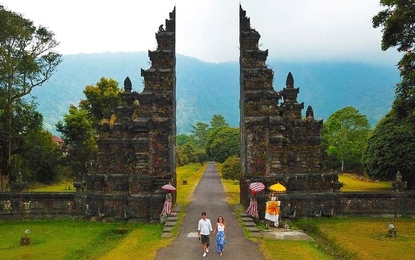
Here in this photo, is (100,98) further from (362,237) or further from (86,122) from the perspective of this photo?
(362,237)

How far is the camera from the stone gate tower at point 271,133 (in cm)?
2414

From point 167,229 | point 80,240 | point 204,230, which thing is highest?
point 204,230

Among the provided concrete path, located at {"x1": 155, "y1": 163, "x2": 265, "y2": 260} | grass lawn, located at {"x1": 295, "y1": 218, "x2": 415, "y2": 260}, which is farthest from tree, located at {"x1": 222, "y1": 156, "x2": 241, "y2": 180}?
grass lawn, located at {"x1": 295, "y1": 218, "x2": 415, "y2": 260}

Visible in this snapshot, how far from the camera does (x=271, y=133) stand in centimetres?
2433

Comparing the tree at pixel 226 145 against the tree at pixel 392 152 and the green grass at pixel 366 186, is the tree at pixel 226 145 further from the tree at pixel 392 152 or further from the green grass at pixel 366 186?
the tree at pixel 392 152

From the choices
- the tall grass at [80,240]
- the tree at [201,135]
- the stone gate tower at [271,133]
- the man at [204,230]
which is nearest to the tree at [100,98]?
the stone gate tower at [271,133]

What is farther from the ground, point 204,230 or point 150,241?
point 204,230

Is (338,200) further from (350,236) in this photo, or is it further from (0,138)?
(0,138)

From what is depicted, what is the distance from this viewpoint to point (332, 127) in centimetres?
6122

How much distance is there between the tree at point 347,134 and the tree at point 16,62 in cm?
4179

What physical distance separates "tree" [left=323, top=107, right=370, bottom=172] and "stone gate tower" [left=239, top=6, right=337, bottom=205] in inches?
1316

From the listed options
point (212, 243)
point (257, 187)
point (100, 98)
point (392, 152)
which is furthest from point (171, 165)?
point (100, 98)

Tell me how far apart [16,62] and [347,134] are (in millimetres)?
46867

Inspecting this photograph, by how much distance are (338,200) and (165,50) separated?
49.4ft
